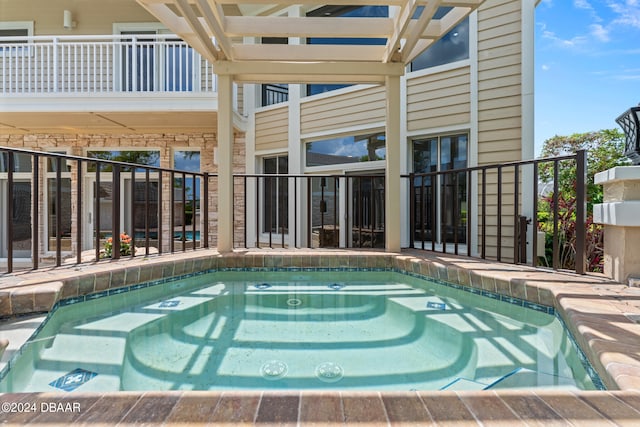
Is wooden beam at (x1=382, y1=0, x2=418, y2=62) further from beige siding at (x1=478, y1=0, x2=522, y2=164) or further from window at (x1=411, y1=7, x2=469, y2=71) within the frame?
beige siding at (x1=478, y1=0, x2=522, y2=164)

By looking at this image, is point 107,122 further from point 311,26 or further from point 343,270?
point 343,270

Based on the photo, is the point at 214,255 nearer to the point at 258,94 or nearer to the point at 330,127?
the point at 330,127

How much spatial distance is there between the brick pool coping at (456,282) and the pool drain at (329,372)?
1.01 meters

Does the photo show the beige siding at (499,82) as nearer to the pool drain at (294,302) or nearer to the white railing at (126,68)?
the pool drain at (294,302)

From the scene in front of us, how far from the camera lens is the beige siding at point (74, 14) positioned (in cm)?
648

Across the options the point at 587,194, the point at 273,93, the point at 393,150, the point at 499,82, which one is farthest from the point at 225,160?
the point at 587,194

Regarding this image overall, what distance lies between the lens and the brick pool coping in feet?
4.56

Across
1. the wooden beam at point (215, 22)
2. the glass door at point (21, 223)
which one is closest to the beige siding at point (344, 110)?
the wooden beam at point (215, 22)

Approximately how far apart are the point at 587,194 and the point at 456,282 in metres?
3.08

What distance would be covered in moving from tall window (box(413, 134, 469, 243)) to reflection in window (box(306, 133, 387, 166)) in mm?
604

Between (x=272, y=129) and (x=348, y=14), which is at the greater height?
(x=348, y=14)

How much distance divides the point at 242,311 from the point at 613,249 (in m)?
2.75

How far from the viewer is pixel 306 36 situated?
343cm

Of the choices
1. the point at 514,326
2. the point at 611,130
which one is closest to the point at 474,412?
the point at 514,326
